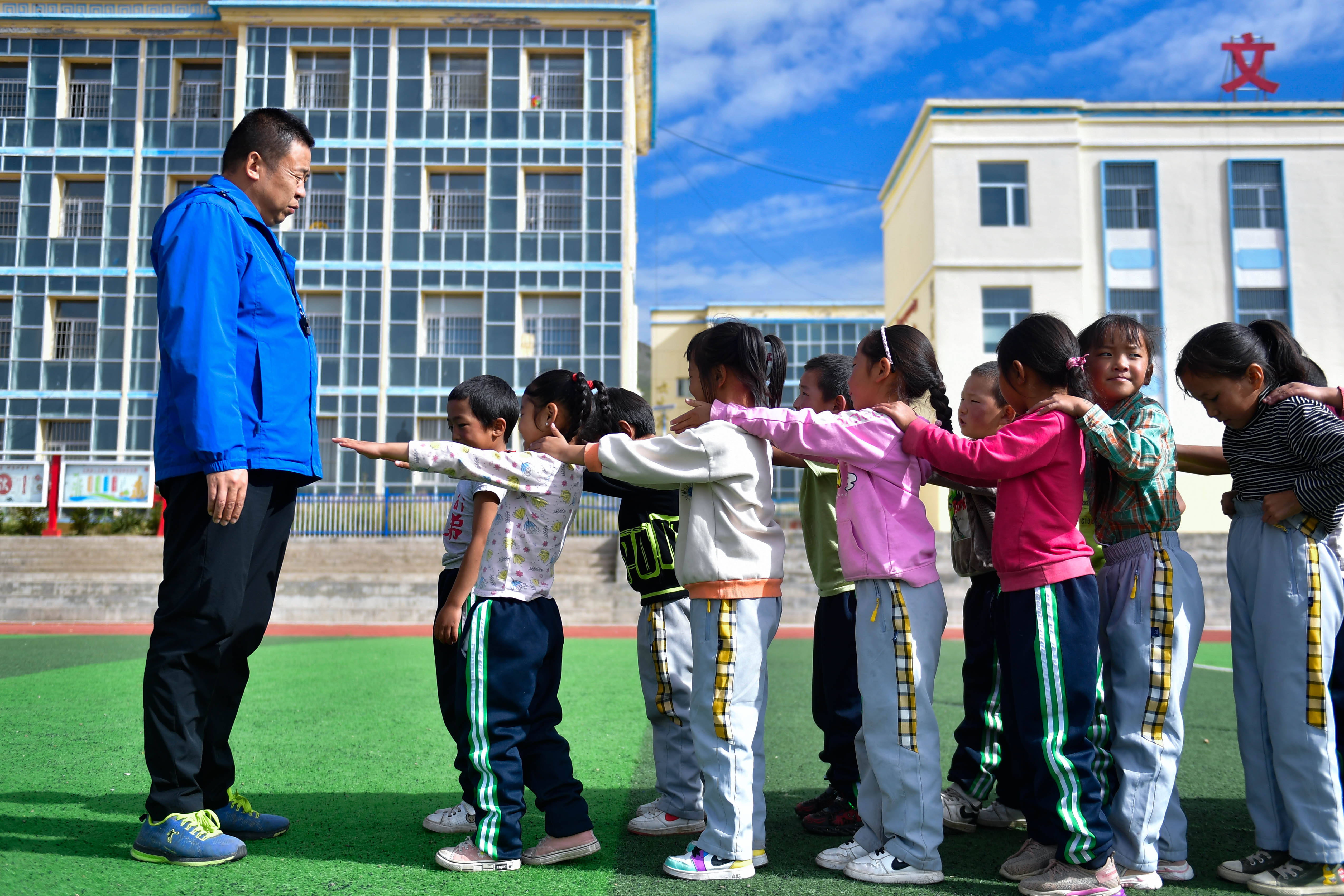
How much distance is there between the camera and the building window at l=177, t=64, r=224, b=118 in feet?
67.9

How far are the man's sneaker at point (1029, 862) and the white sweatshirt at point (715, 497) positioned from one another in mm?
949

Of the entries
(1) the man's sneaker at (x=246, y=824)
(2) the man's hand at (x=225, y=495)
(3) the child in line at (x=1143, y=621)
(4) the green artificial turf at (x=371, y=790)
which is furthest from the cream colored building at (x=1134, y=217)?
(2) the man's hand at (x=225, y=495)

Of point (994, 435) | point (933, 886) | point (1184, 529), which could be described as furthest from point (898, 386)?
point (1184, 529)

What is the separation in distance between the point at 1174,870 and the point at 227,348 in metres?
2.94

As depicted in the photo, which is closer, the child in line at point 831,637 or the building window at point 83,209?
the child in line at point 831,637

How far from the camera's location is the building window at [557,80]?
20.5m

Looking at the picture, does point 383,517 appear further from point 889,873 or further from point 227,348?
point 889,873

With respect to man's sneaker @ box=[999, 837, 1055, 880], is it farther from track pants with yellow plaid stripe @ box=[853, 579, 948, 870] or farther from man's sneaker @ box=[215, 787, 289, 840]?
man's sneaker @ box=[215, 787, 289, 840]

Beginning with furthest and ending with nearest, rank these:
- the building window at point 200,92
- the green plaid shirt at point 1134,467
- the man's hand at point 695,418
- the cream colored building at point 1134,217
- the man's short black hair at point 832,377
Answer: the cream colored building at point 1134,217, the building window at point 200,92, the man's short black hair at point 832,377, the man's hand at point 695,418, the green plaid shirt at point 1134,467

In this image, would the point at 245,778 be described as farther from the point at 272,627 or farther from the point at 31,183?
the point at 31,183

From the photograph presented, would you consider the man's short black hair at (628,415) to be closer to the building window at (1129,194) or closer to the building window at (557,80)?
the building window at (557,80)

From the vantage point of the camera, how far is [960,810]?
3.23 metres

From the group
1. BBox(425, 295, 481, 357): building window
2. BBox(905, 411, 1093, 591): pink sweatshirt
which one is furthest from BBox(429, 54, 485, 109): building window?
BBox(905, 411, 1093, 591): pink sweatshirt

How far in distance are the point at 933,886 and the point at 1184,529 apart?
835 inches
